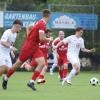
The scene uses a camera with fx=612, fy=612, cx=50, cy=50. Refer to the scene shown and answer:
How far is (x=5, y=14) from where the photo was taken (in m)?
33.3

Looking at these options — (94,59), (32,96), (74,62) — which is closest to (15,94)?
(32,96)

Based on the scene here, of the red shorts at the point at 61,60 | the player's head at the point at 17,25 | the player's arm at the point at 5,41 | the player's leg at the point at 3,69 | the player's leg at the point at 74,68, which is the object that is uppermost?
the player's head at the point at 17,25

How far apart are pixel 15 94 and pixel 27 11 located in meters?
19.1

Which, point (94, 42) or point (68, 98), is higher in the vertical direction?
point (68, 98)

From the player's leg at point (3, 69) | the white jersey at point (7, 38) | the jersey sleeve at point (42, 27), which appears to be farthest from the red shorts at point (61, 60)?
the jersey sleeve at point (42, 27)

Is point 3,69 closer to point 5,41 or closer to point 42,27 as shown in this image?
point 5,41

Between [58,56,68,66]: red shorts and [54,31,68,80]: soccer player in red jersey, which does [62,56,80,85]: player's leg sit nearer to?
[54,31,68,80]: soccer player in red jersey

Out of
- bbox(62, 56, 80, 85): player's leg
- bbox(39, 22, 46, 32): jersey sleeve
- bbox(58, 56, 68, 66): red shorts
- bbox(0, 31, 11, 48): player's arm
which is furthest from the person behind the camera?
bbox(58, 56, 68, 66): red shorts

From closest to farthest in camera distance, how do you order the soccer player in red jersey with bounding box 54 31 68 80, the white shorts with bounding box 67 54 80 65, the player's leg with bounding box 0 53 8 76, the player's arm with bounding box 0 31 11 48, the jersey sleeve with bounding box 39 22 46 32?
1. the jersey sleeve with bounding box 39 22 46 32
2. the player's arm with bounding box 0 31 11 48
3. the player's leg with bounding box 0 53 8 76
4. the white shorts with bounding box 67 54 80 65
5. the soccer player in red jersey with bounding box 54 31 68 80

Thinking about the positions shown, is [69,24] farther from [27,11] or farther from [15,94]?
[15,94]

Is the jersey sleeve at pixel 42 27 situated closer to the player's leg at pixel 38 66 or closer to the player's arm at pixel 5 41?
the player's leg at pixel 38 66

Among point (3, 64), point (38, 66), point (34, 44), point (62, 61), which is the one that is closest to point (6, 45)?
point (3, 64)

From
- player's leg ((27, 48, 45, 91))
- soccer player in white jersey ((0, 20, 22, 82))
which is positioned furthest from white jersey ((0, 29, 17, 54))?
player's leg ((27, 48, 45, 91))

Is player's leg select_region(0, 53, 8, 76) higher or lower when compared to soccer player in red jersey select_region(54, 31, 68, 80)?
higher
